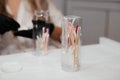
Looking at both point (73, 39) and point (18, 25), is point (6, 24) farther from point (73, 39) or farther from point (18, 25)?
point (73, 39)

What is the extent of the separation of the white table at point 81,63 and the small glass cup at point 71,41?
0.03 m

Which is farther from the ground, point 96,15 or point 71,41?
point 71,41

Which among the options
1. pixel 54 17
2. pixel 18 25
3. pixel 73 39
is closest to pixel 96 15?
pixel 54 17

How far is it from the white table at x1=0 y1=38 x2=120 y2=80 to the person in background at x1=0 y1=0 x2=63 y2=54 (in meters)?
0.22

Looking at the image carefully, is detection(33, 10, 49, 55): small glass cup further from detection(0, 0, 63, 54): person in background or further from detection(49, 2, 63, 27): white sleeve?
detection(49, 2, 63, 27): white sleeve

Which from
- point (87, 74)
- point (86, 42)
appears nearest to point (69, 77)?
point (87, 74)

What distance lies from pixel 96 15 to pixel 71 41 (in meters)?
1.23

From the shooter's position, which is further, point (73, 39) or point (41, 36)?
point (41, 36)

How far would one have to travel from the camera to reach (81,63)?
2.82 feet

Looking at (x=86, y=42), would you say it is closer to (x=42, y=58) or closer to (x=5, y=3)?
(x=5, y=3)

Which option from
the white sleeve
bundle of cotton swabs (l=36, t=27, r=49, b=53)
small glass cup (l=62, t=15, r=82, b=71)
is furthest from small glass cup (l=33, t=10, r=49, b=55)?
the white sleeve

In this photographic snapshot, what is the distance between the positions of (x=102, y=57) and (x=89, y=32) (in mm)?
1089

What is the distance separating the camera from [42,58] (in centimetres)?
92

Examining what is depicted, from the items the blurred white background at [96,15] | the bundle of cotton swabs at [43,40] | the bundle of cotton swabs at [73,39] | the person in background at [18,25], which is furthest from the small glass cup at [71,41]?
the blurred white background at [96,15]
